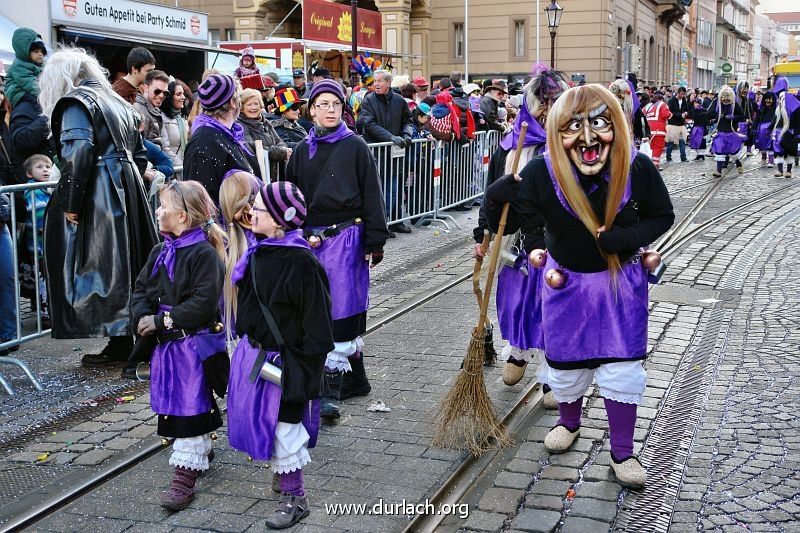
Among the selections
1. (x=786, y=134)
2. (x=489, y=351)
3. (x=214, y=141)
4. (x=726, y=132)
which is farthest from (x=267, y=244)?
(x=786, y=134)

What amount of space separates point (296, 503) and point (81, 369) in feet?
10.4

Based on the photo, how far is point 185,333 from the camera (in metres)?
4.46

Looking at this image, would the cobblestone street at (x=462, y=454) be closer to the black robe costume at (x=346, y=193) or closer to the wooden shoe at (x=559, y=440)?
the wooden shoe at (x=559, y=440)

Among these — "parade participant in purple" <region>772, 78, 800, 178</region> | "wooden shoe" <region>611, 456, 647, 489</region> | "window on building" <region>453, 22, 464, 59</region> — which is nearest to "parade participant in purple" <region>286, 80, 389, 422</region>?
"wooden shoe" <region>611, 456, 647, 489</region>

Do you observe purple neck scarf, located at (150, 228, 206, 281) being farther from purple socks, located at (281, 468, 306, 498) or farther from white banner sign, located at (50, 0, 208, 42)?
white banner sign, located at (50, 0, 208, 42)

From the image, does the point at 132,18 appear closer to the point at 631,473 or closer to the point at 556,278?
the point at 556,278

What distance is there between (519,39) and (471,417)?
39.8 m

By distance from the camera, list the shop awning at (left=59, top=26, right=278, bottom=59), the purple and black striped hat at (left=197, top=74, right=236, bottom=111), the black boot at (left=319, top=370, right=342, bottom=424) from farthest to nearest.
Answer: the shop awning at (left=59, top=26, right=278, bottom=59) < the purple and black striped hat at (left=197, top=74, right=236, bottom=111) < the black boot at (left=319, top=370, right=342, bottom=424)

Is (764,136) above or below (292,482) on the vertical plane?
above

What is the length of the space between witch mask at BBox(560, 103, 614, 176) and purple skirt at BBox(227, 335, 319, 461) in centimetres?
171

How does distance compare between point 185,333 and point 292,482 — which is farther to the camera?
point 185,333

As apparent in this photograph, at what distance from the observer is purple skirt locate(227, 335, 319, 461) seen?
4.06m

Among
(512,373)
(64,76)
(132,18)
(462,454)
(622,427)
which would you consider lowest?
(462,454)

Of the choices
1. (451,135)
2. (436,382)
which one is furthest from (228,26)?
(436,382)
